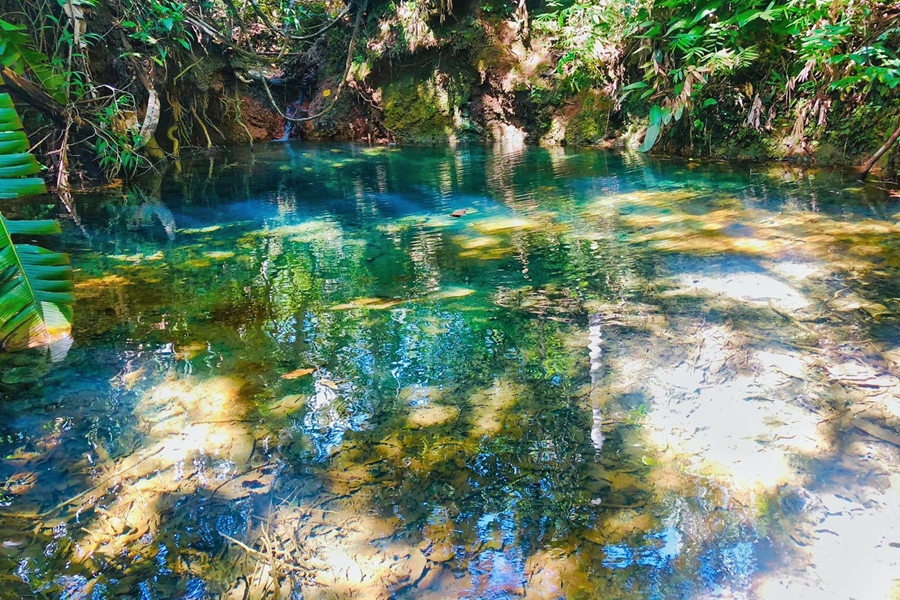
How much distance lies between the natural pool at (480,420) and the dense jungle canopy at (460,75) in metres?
1.90

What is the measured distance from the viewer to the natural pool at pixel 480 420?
4.90ft

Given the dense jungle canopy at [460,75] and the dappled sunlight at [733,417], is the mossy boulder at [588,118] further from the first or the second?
the dappled sunlight at [733,417]

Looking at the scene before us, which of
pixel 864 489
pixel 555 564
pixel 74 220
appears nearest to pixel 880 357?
pixel 864 489

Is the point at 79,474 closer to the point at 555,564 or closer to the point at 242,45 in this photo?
the point at 555,564

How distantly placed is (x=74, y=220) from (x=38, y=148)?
70.4 inches

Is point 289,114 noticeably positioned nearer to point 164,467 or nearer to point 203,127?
point 203,127

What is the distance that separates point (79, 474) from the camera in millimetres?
1888

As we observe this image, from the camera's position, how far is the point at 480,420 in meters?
2.05

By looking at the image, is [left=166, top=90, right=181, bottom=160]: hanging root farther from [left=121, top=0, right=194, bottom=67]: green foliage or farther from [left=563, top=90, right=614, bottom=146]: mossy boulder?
[left=563, top=90, right=614, bottom=146]: mossy boulder

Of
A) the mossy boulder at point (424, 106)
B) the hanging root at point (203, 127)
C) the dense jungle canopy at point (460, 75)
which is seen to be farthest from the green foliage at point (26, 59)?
the mossy boulder at point (424, 106)

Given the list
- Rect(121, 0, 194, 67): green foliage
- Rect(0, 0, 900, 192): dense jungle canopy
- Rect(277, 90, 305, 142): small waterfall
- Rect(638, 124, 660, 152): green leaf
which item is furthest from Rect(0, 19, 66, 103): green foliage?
Rect(638, 124, 660, 152): green leaf

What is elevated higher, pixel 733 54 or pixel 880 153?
pixel 733 54

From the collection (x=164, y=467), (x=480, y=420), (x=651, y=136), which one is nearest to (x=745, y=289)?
(x=480, y=420)

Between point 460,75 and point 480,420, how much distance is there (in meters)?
8.85
